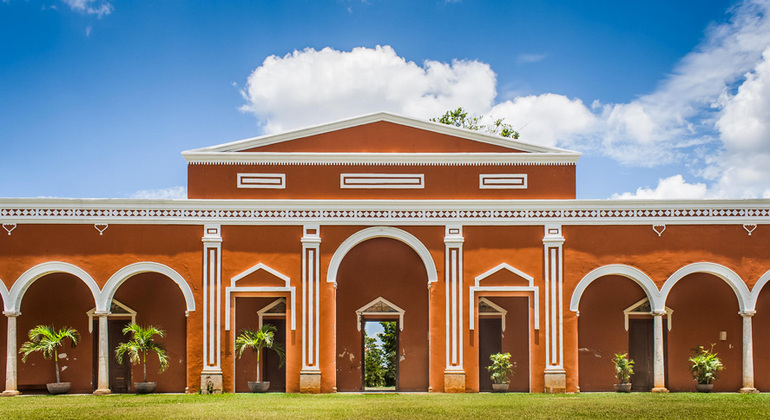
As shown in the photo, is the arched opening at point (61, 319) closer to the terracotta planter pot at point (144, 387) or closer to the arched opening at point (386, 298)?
the terracotta planter pot at point (144, 387)

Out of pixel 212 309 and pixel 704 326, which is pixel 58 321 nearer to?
pixel 212 309

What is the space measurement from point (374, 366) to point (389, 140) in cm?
1210

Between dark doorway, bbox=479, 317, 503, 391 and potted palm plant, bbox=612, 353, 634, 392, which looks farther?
dark doorway, bbox=479, 317, 503, 391

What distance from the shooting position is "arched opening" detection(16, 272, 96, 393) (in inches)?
809

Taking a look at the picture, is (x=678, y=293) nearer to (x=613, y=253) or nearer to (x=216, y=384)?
(x=613, y=253)

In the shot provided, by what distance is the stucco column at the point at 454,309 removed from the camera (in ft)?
64.8

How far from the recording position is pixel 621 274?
66.4ft

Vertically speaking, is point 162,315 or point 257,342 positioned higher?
point 162,315

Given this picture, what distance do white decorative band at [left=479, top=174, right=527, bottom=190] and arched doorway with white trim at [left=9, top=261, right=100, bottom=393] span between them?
10155 mm

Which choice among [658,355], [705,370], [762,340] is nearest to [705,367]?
[705,370]

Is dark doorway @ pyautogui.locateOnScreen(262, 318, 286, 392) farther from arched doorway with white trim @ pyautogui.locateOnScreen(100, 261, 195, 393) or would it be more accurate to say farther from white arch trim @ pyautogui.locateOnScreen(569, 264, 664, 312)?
white arch trim @ pyautogui.locateOnScreen(569, 264, 664, 312)

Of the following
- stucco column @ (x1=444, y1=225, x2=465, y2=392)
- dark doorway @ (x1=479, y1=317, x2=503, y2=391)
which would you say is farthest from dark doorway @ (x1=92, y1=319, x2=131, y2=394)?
dark doorway @ (x1=479, y1=317, x2=503, y2=391)

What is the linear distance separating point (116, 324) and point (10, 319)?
2557 millimetres

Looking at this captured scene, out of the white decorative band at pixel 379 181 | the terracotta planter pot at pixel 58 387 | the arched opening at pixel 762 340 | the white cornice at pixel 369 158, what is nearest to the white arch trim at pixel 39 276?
the terracotta planter pot at pixel 58 387
